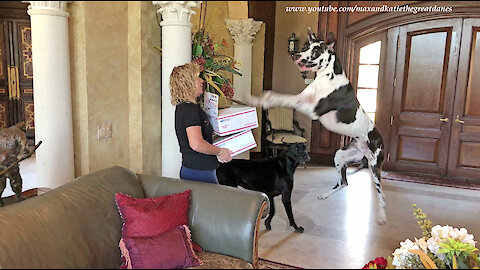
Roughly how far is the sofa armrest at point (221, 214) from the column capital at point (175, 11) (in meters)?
0.72

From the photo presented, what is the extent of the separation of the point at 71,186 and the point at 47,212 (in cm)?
12

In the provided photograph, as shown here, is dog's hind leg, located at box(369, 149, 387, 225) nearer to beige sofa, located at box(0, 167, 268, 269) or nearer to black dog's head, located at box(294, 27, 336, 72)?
black dog's head, located at box(294, 27, 336, 72)

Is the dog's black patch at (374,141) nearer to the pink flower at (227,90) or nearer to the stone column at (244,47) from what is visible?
the stone column at (244,47)

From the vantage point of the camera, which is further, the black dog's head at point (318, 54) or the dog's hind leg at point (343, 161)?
the dog's hind leg at point (343, 161)

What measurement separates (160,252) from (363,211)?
139 centimetres

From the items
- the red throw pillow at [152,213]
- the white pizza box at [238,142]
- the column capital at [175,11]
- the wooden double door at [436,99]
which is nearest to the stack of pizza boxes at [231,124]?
the white pizza box at [238,142]

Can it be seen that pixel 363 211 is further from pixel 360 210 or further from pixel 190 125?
pixel 190 125

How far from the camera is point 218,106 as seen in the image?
5.83ft

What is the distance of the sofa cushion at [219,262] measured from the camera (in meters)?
1.21

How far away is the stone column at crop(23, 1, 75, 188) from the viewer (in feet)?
2.77

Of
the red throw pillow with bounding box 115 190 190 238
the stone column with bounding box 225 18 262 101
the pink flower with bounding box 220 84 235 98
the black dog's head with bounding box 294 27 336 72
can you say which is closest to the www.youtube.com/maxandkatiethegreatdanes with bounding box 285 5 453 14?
the stone column with bounding box 225 18 262 101

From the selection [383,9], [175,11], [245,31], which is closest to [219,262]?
[175,11]

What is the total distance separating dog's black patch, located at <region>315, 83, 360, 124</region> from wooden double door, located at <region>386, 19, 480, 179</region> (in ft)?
2.34

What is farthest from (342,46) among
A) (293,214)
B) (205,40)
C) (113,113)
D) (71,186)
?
(113,113)
